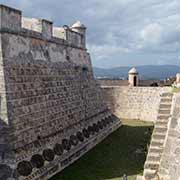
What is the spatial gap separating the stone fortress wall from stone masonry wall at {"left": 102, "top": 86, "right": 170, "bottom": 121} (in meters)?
7.45

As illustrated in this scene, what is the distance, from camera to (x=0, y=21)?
33.4ft

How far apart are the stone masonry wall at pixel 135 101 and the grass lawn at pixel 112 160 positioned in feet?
18.1

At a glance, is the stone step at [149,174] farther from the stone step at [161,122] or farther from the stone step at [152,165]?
the stone step at [161,122]

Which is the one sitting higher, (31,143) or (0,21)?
(0,21)

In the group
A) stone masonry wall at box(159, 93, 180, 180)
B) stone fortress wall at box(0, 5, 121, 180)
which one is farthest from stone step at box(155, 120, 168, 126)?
stone fortress wall at box(0, 5, 121, 180)

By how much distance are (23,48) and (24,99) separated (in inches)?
69.1

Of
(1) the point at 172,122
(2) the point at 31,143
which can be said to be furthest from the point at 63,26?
(1) the point at 172,122

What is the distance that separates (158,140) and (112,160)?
4.23 metres

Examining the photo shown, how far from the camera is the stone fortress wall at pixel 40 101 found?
9.81 meters

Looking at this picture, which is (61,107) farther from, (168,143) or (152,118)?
(152,118)

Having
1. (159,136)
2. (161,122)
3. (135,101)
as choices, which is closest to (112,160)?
(161,122)

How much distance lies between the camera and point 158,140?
8789mm

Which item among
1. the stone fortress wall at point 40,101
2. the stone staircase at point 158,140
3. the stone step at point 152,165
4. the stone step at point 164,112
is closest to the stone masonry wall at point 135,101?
the stone fortress wall at point 40,101

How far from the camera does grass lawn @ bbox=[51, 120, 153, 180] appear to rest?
11.0 metres
